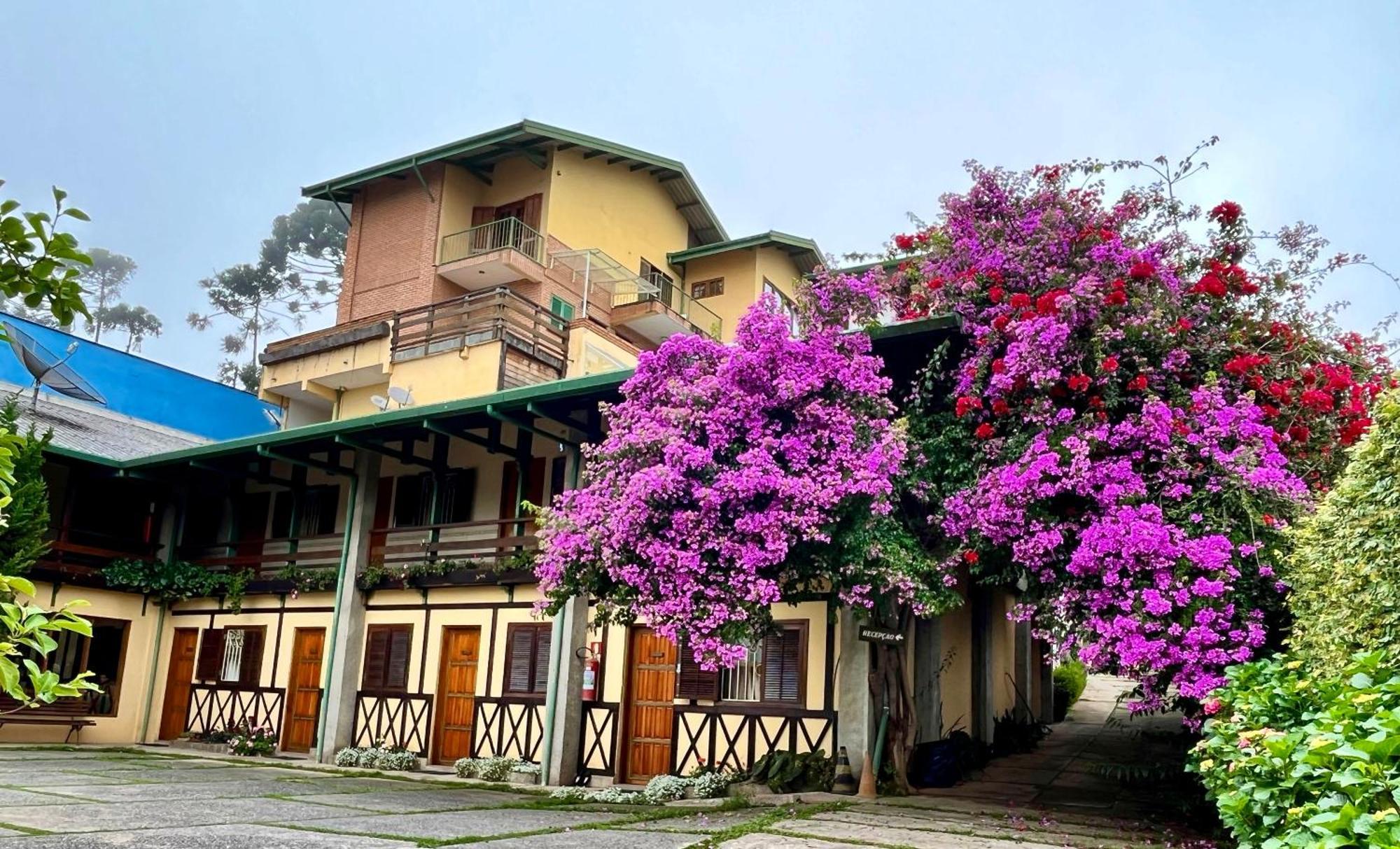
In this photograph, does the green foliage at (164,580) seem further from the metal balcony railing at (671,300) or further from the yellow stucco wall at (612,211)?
the metal balcony railing at (671,300)

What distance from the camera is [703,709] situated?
44.9 ft

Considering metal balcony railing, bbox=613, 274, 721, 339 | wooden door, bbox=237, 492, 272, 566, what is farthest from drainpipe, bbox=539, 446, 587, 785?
metal balcony railing, bbox=613, 274, 721, 339

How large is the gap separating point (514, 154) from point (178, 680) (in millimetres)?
12800

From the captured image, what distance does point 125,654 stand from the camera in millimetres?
19719

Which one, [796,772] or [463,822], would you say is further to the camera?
[796,772]

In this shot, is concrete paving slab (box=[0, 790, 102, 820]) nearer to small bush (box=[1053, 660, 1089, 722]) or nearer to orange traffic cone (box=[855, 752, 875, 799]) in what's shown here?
orange traffic cone (box=[855, 752, 875, 799])

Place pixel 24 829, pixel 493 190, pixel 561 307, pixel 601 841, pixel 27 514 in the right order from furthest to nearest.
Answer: pixel 493 190 → pixel 561 307 → pixel 27 514 → pixel 601 841 → pixel 24 829

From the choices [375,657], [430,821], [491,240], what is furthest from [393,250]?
[430,821]

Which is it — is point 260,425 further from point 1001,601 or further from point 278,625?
point 1001,601

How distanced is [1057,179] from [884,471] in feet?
13.3

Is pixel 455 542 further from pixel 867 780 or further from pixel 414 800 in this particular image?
pixel 867 780

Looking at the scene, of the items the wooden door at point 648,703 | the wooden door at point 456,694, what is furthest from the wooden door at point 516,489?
the wooden door at point 648,703

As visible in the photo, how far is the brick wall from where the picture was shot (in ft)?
79.8

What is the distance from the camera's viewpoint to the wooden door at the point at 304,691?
1773 cm
